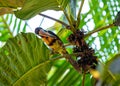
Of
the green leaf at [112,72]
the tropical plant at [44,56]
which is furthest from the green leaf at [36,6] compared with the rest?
the green leaf at [112,72]

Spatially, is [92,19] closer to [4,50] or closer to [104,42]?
[104,42]

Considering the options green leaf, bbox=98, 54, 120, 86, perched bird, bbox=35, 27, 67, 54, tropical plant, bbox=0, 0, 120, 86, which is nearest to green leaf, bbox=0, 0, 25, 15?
tropical plant, bbox=0, 0, 120, 86

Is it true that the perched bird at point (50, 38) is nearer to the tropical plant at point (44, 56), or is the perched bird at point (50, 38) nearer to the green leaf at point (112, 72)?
the tropical plant at point (44, 56)

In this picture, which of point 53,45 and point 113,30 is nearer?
point 53,45

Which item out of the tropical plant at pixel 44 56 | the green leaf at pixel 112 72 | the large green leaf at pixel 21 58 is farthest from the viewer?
the large green leaf at pixel 21 58

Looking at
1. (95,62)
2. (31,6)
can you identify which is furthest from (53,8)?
(95,62)

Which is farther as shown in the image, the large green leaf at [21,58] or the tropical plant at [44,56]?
the large green leaf at [21,58]

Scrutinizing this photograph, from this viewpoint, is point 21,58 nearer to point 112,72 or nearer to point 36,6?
point 36,6
